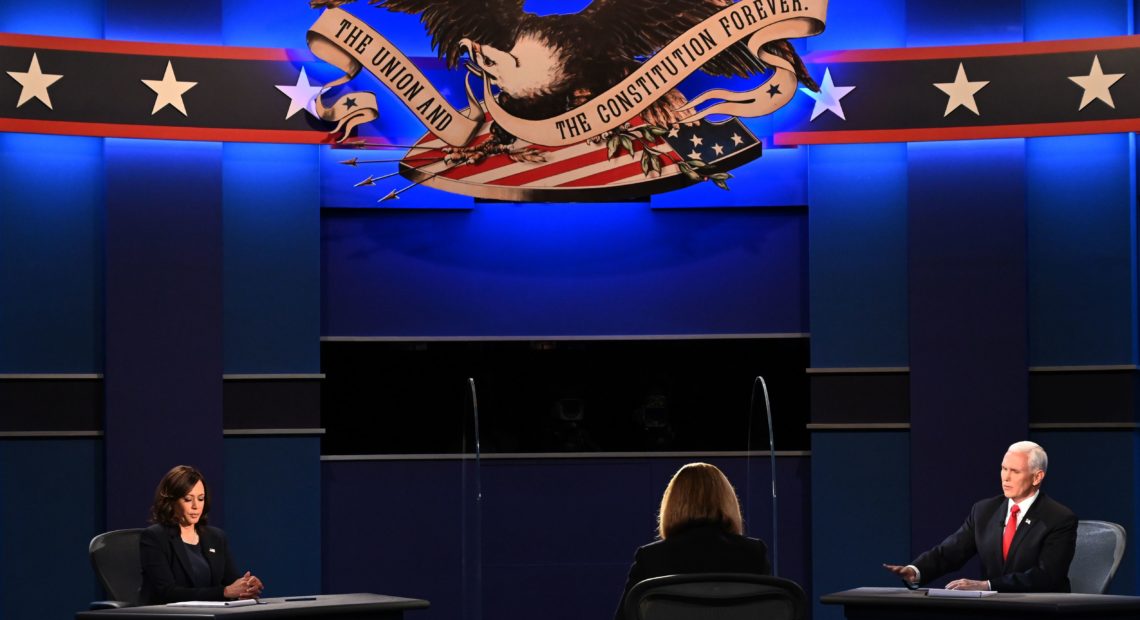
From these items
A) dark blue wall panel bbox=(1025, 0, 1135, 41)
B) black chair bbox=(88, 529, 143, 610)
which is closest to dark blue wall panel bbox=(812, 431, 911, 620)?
dark blue wall panel bbox=(1025, 0, 1135, 41)

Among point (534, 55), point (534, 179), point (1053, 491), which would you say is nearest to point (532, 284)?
point (534, 179)

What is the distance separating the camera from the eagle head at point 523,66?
22.8 ft

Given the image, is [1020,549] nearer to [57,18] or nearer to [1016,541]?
[1016,541]

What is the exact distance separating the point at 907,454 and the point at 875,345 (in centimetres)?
57

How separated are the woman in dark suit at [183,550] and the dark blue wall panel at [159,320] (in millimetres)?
1336

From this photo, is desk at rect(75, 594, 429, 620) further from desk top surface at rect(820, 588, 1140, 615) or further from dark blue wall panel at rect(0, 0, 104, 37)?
dark blue wall panel at rect(0, 0, 104, 37)

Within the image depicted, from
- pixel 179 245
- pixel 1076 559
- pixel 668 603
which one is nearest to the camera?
pixel 668 603

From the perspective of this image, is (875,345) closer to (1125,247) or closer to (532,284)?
(1125,247)

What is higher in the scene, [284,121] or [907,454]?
[284,121]

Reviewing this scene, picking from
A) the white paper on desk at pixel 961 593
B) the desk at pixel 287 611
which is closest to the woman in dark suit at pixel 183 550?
the desk at pixel 287 611

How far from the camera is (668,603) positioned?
3.61 m

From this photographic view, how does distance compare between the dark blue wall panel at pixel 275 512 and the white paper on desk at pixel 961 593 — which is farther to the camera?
the dark blue wall panel at pixel 275 512

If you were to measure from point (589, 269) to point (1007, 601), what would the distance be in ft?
10.6

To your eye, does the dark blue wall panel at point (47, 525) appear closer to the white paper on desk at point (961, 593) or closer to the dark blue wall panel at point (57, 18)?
the dark blue wall panel at point (57, 18)
